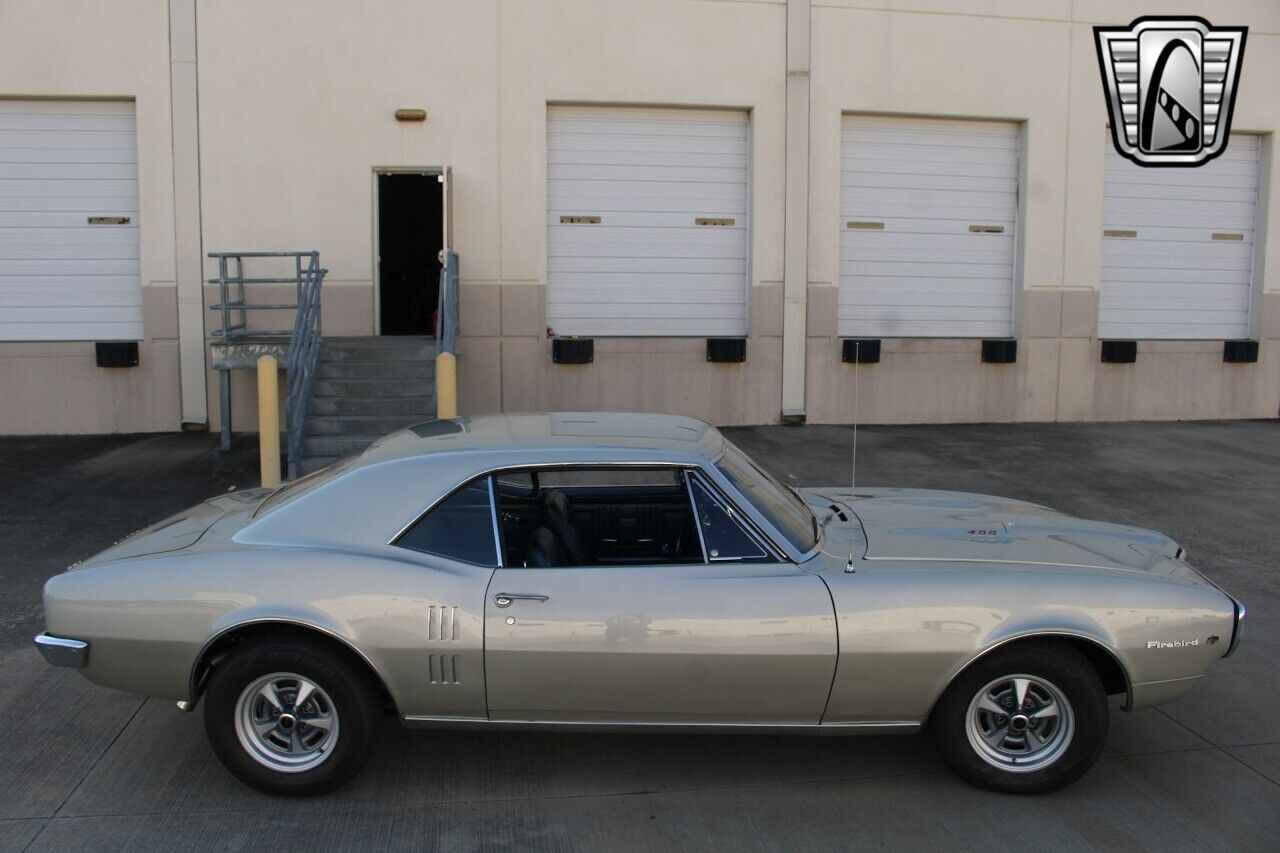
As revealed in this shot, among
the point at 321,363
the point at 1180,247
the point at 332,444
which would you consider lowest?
the point at 332,444

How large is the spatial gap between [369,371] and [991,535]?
27.3 ft

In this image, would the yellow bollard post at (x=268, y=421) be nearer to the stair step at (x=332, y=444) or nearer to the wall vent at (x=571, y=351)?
the stair step at (x=332, y=444)

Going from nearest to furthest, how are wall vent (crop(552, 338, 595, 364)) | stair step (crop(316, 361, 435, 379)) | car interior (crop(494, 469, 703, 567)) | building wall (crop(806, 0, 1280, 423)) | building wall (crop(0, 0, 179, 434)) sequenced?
car interior (crop(494, 469, 703, 567)), stair step (crop(316, 361, 435, 379)), building wall (crop(0, 0, 179, 434)), wall vent (crop(552, 338, 595, 364)), building wall (crop(806, 0, 1280, 423))

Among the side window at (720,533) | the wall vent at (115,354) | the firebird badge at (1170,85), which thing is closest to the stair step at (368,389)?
the wall vent at (115,354)

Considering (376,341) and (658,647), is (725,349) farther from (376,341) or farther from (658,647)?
(658,647)

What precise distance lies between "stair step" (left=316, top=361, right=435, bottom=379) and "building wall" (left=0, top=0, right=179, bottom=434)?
2769 millimetres

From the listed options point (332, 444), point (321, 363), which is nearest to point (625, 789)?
point (332, 444)

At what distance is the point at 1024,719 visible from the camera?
14.1 ft

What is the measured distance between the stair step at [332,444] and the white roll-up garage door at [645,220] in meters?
3.96

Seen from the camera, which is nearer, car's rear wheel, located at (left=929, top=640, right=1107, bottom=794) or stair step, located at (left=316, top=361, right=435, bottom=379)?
car's rear wheel, located at (left=929, top=640, right=1107, bottom=794)

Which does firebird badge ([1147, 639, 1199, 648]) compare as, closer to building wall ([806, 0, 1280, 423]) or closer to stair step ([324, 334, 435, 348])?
stair step ([324, 334, 435, 348])

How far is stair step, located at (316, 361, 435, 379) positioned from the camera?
11.8m

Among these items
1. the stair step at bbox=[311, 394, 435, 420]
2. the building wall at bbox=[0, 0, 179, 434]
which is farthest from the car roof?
the building wall at bbox=[0, 0, 179, 434]

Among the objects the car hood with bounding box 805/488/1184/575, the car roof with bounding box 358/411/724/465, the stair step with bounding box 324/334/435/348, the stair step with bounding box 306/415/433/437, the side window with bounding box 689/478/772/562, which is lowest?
the stair step with bounding box 306/415/433/437
